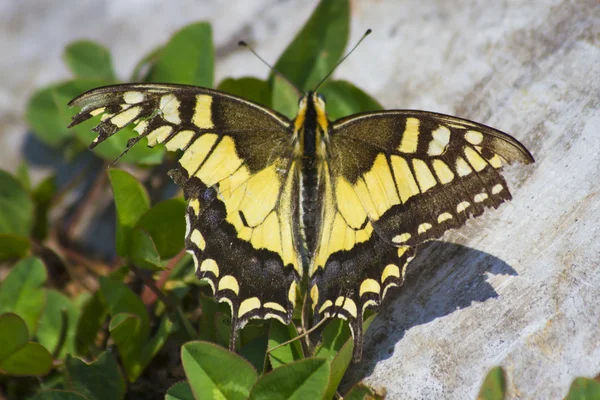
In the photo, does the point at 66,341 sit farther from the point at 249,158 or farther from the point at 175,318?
the point at 249,158

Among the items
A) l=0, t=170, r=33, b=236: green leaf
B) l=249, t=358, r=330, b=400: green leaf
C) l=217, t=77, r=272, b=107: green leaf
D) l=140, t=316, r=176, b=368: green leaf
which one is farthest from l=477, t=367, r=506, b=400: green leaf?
l=0, t=170, r=33, b=236: green leaf

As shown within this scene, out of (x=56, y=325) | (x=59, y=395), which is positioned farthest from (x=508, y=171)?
(x=56, y=325)

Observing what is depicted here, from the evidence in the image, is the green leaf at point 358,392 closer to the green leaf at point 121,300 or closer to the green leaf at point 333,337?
the green leaf at point 333,337

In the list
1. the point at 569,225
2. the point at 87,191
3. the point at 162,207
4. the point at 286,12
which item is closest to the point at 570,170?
the point at 569,225

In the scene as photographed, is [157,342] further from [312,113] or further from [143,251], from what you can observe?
[312,113]

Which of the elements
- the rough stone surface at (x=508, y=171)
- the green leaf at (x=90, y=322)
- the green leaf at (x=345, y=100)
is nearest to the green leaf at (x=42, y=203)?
the rough stone surface at (x=508, y=171)

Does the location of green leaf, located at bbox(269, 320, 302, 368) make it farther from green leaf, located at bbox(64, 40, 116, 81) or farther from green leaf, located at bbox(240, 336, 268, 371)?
green leaf, located at bbox(64, 40, 116, 81)
